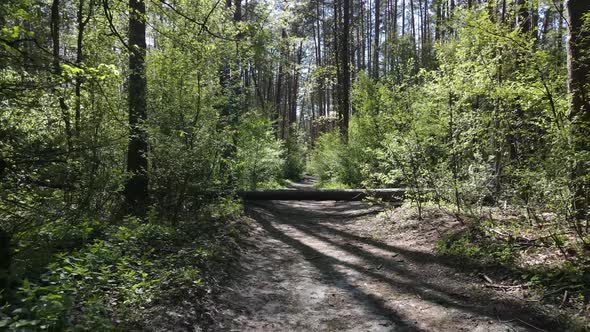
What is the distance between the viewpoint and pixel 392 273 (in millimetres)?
5984

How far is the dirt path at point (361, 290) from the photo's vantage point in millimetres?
4223

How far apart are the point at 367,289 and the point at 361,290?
3.7 inches

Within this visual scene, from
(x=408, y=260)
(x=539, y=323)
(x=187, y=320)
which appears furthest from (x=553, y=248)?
(x=187, y=320)

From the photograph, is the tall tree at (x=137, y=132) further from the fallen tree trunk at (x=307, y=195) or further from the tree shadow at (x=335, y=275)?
the fallen tree trunk at (x=307, y=195)

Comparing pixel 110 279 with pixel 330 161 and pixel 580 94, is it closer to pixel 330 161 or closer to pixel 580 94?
pixel 580 94

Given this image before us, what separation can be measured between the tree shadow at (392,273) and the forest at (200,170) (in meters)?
0.08

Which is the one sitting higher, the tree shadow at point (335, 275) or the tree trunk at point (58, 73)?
the tree trunk at point (58, 73)

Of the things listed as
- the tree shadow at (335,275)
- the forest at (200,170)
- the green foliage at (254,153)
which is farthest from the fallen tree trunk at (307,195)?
the tree shadow at (335,275)

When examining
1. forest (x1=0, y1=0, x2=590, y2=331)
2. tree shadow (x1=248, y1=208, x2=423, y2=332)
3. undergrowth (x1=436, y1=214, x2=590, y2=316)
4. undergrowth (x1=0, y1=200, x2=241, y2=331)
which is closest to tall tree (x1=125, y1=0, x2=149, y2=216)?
forest (x1=0, y1=0, x2=590, y2=331)

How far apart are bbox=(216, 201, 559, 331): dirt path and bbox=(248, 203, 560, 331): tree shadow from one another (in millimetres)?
11

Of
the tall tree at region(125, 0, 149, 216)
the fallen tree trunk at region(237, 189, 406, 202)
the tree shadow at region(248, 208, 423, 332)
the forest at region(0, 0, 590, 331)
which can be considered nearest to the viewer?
the forest at region(0, 0, 590, 331)

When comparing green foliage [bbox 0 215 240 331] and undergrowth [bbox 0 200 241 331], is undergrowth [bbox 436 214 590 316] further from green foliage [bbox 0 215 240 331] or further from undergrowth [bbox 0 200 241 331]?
green foliage [bbox 0 215 240 331]

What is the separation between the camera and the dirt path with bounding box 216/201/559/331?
4223mm

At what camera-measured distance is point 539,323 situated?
386 cm
